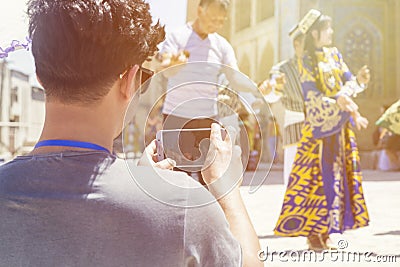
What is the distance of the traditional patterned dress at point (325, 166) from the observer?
359 centimetres

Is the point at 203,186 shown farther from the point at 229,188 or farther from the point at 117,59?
the point at 117,59

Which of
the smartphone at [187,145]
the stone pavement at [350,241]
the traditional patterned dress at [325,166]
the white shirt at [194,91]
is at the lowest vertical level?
the stone pavement at [350,241]

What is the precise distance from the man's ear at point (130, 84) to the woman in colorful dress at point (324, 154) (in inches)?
109

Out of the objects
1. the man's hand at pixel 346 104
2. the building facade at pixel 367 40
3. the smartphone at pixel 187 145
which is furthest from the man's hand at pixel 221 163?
the building facade at pixel 367 40

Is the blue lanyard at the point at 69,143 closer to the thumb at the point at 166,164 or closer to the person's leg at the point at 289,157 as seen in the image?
the thumb at the point at 166,164

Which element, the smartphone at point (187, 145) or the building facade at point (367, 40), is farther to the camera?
A: the building facade at point (367, 40)

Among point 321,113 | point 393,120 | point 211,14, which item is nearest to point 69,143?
point 211,14

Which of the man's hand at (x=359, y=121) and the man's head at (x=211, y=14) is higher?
the man's head at (x=211, y=14)

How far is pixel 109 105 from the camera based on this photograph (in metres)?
0.91

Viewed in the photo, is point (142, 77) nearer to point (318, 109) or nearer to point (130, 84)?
point (130, 84)

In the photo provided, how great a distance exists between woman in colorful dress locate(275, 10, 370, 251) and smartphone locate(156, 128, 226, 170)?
2761 mm

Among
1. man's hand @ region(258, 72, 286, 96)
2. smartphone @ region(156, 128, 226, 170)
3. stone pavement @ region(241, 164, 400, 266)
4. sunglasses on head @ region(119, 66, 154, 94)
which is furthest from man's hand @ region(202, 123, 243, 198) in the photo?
man's hand @ region(258, 72, 286, 96)

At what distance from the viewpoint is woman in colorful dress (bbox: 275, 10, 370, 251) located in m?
3.59

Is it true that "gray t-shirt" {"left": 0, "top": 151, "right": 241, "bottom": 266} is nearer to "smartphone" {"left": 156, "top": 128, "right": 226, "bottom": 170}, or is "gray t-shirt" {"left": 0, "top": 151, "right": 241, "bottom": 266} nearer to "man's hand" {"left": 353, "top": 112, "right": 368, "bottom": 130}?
"smartphone" {"left": 156, "top": 128, "right": 226, "bottom": 170}
